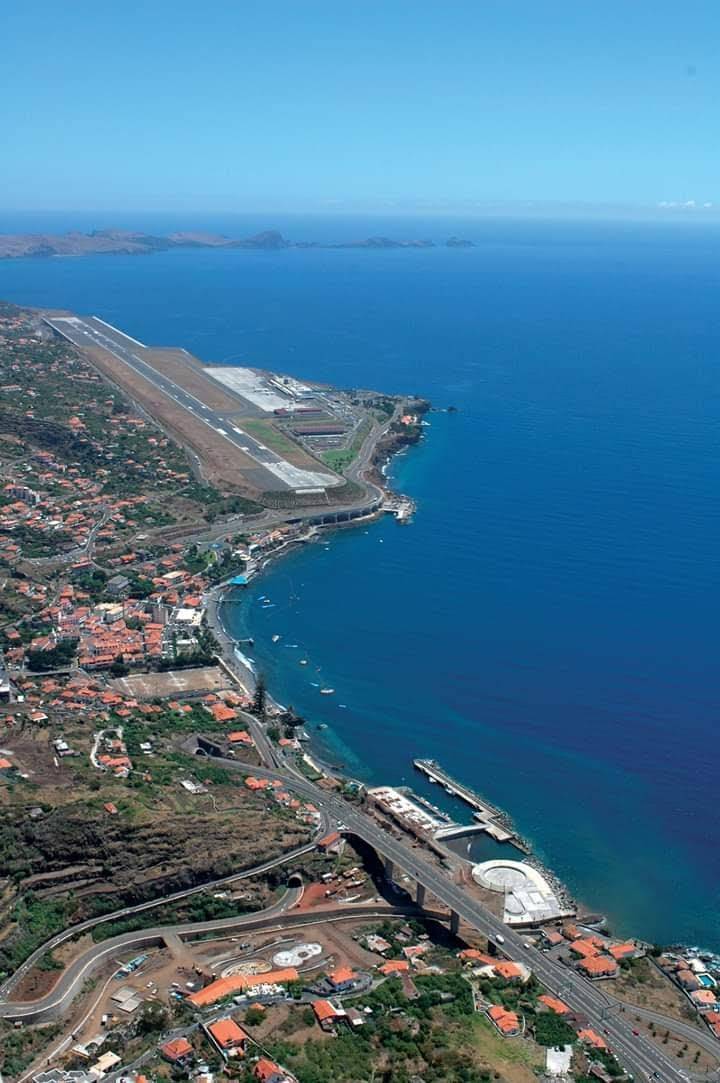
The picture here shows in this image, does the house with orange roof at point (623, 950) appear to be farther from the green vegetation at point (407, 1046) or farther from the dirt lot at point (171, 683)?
the dirt lot at point (171, 683)

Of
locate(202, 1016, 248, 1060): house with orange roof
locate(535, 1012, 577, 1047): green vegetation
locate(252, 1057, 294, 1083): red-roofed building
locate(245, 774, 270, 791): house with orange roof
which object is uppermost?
locate(252, 1057, 294, 1083): red-roofed building

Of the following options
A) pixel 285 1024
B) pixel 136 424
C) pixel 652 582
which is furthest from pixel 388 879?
pixel 136 424

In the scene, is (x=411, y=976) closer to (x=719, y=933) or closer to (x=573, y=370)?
(x=719, y=933)

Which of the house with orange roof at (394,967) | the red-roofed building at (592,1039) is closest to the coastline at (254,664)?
the red-roofed building at (592,1039)

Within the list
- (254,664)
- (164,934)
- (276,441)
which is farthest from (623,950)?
(276,441)

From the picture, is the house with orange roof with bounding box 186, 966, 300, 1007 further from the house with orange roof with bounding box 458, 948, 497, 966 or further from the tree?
the tree

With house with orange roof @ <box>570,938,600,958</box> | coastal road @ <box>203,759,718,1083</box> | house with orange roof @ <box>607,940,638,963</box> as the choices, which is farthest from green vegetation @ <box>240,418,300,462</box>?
house with orange roof @ <box>607,940,638,963</box>

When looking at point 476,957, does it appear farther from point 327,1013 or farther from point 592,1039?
point 327,1013
